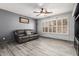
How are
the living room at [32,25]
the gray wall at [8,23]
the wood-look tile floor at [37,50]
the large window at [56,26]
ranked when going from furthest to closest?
the large window at [56,26]
the gray wall at [8,23]
the living room at [32,25]
the wood-look tile floor at [37,50]

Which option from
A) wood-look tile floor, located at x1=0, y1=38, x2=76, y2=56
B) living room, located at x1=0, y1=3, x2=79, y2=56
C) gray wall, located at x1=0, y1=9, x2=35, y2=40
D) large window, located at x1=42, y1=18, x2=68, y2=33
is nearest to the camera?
wood-look tile floor, located at x1=0, y1=38, x2=76, y2=56

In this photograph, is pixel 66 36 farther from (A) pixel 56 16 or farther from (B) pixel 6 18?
(B) pixel 6 18

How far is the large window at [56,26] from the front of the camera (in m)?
4.73

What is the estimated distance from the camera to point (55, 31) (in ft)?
17.6

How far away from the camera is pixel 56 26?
530 centimetres

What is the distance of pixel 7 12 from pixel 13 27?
3.99 ft

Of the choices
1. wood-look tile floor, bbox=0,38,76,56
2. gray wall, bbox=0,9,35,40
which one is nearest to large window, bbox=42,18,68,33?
wood-look tile floor, bbox=0,38,76,56

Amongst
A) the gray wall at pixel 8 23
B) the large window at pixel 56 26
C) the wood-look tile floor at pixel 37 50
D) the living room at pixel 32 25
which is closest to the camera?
the wood-look tile floor at pixel 37 50

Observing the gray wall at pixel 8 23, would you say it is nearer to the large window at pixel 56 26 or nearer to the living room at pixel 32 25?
the living room at pixel 32 25

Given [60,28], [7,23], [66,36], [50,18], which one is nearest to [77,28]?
[66,36]

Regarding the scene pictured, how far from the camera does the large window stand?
473 centimetres

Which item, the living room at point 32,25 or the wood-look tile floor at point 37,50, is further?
the living room at point 32,25

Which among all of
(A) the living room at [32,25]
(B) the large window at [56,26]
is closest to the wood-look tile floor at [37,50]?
(A) the living room at [32,25]

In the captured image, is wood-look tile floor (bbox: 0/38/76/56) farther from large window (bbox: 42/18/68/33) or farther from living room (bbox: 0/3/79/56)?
large window (bbox: 42/18/68/33)
